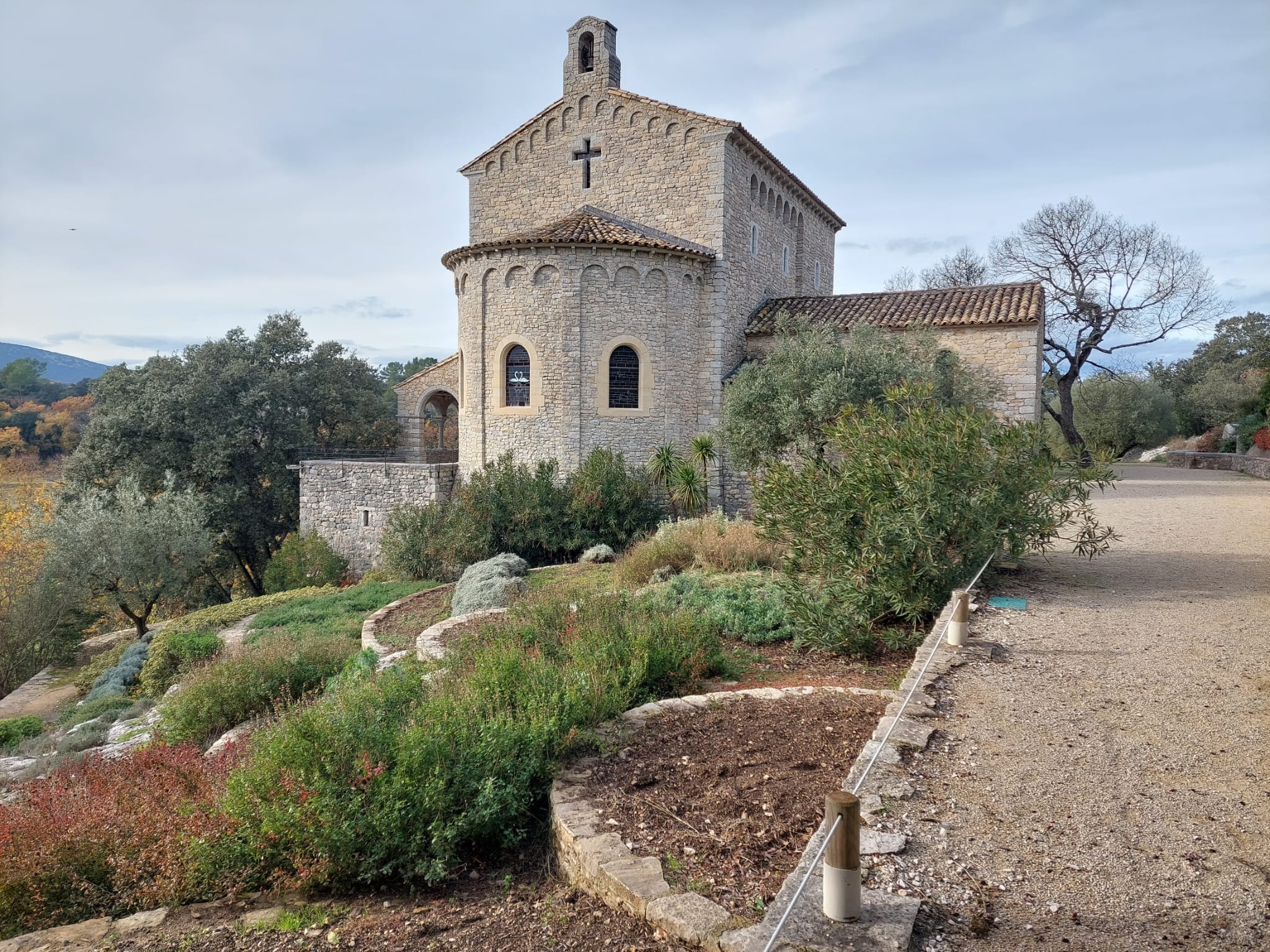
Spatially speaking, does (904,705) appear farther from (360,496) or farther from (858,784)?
(360,496)

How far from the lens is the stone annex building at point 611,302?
705 inches

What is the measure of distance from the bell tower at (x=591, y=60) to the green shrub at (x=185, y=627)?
14066 millimetres

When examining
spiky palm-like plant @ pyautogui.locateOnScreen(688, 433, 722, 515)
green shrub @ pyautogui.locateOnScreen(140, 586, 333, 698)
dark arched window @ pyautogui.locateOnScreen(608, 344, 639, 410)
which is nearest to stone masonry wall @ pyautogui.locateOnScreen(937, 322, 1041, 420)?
spiky palm-like plant @ pyautogui.locateOnScreen(688, 433, 722, 515)

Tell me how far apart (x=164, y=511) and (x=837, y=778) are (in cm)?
1956

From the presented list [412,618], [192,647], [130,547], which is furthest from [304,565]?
[412,618]

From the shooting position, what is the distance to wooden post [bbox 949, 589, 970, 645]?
5996mm

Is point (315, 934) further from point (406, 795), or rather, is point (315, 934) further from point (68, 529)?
point (68, 529)

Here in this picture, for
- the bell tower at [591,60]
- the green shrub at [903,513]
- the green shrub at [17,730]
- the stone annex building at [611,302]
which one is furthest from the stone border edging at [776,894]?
the bell tower at [591,60]

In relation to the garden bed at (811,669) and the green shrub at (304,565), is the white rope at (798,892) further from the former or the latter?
the green shrub at (304,565)

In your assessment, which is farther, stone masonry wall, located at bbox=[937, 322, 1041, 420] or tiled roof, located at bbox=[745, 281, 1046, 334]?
tiled roof, located at bbox=[745, 281, 1046, 334]

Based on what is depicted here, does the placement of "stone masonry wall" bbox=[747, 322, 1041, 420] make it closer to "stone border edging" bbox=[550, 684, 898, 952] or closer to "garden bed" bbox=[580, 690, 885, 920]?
"garden bed" bbox=[580, 690, 885, 920]

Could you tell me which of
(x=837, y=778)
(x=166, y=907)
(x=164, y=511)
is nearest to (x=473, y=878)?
(x=166, y=907)

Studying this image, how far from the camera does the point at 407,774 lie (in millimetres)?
4152

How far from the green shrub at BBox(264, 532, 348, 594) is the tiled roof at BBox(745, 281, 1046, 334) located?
12239mm
